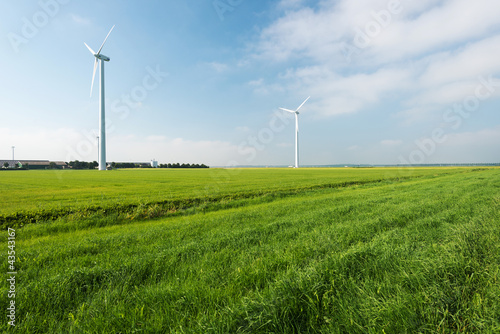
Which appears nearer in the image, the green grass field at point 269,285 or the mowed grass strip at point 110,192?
the green grass field at point 269,285

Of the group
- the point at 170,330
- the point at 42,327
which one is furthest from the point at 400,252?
the point at 42,327

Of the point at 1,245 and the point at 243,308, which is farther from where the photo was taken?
the point at 1,245

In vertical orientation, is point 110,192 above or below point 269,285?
below

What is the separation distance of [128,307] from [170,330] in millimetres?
1028

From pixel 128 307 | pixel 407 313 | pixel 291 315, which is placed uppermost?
pixel 407 313

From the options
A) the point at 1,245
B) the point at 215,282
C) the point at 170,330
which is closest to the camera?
the point at 170,330

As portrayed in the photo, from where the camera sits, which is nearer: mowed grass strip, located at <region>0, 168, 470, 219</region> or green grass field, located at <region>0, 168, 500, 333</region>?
green grass field, located at <region>0, 168, 500, 333</region>

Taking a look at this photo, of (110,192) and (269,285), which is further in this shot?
(110,192)

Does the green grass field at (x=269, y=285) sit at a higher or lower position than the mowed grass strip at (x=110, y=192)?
higher

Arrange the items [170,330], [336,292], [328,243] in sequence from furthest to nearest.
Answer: [328,243], [336,292], [170,330]

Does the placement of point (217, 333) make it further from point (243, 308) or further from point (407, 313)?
point (407, 313)

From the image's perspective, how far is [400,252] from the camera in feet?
12.8

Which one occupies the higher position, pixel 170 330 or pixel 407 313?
pixel 407 313

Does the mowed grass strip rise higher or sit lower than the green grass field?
lower
